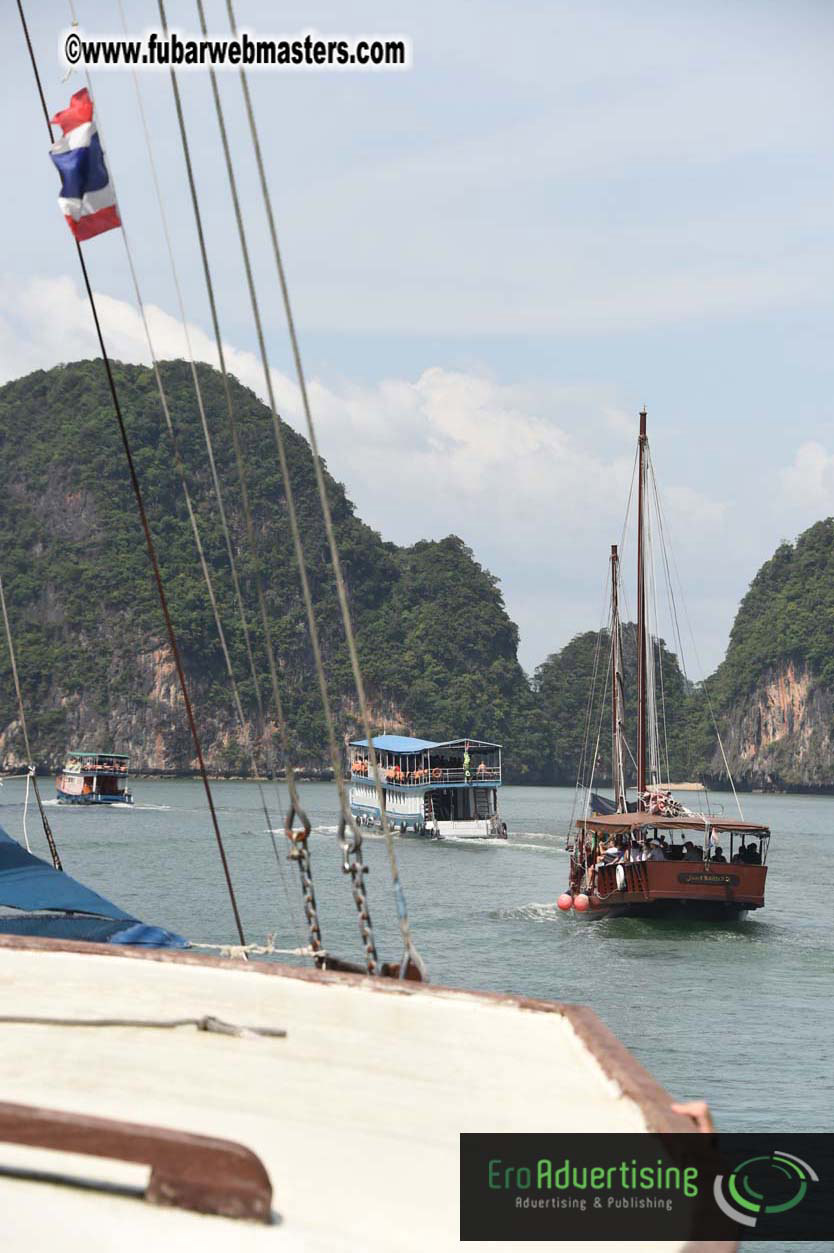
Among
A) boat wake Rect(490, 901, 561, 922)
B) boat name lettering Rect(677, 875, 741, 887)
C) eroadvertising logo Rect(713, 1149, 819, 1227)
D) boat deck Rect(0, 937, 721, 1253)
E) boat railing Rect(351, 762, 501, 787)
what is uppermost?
boat deck Rect(0, 937, 721, 1253)

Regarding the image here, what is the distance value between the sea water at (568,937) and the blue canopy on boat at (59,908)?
32.6 inches

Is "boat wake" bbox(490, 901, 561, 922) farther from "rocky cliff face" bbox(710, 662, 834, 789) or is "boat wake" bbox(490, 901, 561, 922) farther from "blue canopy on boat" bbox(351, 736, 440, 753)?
"rocky cliff face" bbox(710, 662, 834, 789)

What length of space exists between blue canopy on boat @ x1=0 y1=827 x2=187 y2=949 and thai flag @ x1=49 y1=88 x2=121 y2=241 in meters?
3.94

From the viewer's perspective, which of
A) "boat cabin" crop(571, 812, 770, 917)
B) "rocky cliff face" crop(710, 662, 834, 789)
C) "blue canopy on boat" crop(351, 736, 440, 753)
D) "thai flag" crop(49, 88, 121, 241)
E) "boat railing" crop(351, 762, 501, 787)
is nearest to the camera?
"thai flag" crop(49, 88, 121, 241)

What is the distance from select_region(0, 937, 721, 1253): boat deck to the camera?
9.10ft

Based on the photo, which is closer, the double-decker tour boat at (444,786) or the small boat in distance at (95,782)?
the double-decker tour boat at (444,786)

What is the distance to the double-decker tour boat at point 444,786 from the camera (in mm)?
55062

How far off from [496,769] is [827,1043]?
38649 millimetres

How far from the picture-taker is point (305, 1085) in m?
3.92

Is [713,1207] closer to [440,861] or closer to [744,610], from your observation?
[440,861]

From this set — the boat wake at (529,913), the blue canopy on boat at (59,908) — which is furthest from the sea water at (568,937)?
the blue canopy on boat at (59,908)

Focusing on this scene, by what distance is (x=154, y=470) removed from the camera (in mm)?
129000

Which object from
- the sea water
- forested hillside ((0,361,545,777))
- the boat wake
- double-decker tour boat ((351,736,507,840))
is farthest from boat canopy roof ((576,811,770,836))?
forested hillside ((0,361,545,777))

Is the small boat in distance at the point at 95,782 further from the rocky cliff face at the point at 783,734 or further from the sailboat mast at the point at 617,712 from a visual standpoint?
the rocky cliff face at the point at 783,734
